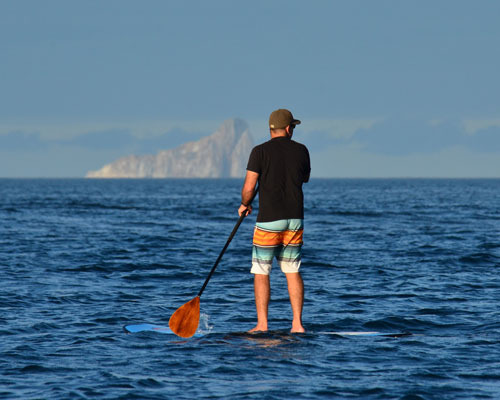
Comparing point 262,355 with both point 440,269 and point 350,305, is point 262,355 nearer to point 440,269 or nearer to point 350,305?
point 350,305

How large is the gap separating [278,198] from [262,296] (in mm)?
1323

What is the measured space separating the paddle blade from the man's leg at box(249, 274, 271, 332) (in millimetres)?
813

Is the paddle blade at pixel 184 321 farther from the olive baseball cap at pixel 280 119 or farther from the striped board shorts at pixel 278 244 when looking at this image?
the olive baseball cap at pixel 280 119

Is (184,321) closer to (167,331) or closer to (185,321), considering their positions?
(185,321)

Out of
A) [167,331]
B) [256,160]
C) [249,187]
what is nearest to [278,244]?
[249,187]

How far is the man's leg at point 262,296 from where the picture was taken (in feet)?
32.1

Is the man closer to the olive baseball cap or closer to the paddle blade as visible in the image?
the olive baseball cap

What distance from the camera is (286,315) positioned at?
11664 mm

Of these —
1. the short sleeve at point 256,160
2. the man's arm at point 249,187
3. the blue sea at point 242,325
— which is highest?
the short sleeve at point 256,160

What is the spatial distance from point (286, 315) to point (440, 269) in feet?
23.7

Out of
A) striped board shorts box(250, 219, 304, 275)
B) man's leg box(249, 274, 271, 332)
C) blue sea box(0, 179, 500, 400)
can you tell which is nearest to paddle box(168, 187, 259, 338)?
blue sea box(0, 179, 500, 400)

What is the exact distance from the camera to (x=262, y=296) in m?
9.83

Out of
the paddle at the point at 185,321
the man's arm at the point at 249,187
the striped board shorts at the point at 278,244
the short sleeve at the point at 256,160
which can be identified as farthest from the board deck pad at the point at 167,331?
the short sleeve at the point at 256,160

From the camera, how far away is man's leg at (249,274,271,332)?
386 inches
